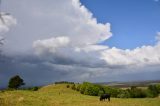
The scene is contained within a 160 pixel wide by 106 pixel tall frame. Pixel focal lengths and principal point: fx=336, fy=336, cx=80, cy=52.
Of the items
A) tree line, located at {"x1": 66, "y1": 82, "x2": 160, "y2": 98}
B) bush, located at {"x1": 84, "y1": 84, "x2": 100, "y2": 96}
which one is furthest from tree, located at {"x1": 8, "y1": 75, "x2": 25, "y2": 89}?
bush, located at {"x1": 84, "y1": 84, "x2": 100, "y2": 96}

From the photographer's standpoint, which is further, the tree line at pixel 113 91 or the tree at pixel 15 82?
the tree at pixel 15 82

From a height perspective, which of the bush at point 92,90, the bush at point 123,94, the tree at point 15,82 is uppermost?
the tree at point 15,82

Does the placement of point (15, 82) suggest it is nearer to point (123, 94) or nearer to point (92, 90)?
point (92, 90)

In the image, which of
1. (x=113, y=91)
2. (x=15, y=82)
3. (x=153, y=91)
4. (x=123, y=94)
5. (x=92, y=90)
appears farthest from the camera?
(x=15, y=82)

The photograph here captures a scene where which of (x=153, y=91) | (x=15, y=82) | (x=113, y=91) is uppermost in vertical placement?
(x=15, y=82)

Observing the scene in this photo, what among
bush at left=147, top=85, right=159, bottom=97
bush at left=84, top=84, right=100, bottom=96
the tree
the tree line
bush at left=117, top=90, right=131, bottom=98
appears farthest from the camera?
the tree

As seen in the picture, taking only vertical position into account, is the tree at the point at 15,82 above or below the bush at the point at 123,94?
above

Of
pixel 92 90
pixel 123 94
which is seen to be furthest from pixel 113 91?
pixel 92 90

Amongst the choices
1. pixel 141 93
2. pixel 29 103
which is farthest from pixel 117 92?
pixel 29 103

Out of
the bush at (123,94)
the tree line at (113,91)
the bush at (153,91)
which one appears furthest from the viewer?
the bush at (153,91)

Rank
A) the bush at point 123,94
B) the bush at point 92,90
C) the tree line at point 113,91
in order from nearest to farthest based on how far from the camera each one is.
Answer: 1. the bush at point 123,94
2. the bush at point 92,90
3. the tree line at point 113,91

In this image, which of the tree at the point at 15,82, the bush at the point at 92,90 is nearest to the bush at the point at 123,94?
the bush at the point at 92,90

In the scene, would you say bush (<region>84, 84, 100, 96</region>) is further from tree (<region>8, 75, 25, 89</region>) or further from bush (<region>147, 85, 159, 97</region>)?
tree (<region>8, 75, 25, 89</region>)

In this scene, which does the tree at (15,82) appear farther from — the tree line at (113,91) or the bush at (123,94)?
the bush at (123,94)
